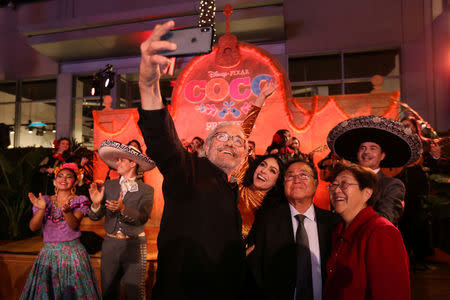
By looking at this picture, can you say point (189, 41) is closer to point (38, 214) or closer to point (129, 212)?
point (129, 212)

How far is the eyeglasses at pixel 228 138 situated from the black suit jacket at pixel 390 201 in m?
1.35

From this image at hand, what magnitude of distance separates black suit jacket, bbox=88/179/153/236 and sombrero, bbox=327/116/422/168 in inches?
83.7

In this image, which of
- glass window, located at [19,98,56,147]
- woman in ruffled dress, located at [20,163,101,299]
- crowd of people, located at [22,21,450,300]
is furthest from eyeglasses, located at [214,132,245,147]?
glass window, located at [19,98,56,147]

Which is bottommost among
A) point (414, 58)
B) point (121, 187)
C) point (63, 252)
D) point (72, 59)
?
point (63, 252)

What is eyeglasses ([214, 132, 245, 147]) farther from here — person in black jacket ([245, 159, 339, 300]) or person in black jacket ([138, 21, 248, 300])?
person in black jacket ([245, 159, 339, 300])

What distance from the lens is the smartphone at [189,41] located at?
1068mm

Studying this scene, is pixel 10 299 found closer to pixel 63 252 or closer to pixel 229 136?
pixel 63 252

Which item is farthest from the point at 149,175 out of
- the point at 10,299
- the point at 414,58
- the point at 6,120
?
the point at 6,120

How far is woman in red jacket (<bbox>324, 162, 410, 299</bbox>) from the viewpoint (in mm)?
1589

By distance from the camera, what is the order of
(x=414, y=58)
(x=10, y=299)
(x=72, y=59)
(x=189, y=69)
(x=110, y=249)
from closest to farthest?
(x=110, y=249), (x=10, y=299), (x=189, y=69), (x=414, y=58), (x=72, y=59)

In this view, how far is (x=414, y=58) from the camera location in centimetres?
899

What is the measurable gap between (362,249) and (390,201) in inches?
34.8

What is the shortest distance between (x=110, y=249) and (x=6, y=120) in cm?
1344

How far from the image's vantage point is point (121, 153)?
3.07m
